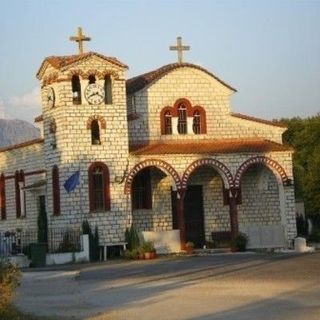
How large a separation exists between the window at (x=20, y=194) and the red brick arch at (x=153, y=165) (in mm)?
8314

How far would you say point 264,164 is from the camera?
4225 cm

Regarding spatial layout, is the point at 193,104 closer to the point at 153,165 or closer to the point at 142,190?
the point at 153,165

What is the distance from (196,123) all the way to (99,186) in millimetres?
6522

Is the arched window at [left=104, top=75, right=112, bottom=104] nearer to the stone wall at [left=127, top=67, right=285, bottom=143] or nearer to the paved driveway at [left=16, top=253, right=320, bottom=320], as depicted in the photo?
the stone wall at [left=127, top=67, right=285, bottom=143]

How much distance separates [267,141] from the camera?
143 feet

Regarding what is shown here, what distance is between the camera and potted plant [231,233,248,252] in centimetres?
4022

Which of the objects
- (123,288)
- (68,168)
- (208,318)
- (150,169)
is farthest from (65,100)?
(208,318)

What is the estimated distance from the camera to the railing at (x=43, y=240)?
3900 cm

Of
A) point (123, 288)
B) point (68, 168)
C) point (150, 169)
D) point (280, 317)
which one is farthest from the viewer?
point (150, 169)

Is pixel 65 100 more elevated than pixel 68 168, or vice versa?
pixel 65 100

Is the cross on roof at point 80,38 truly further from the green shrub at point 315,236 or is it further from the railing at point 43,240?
the green shrub at point 315,236

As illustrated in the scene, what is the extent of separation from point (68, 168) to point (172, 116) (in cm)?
645

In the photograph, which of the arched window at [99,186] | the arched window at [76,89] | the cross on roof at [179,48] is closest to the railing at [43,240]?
the arched window at [99,186]

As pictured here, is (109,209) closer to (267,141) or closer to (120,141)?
(120,141)
